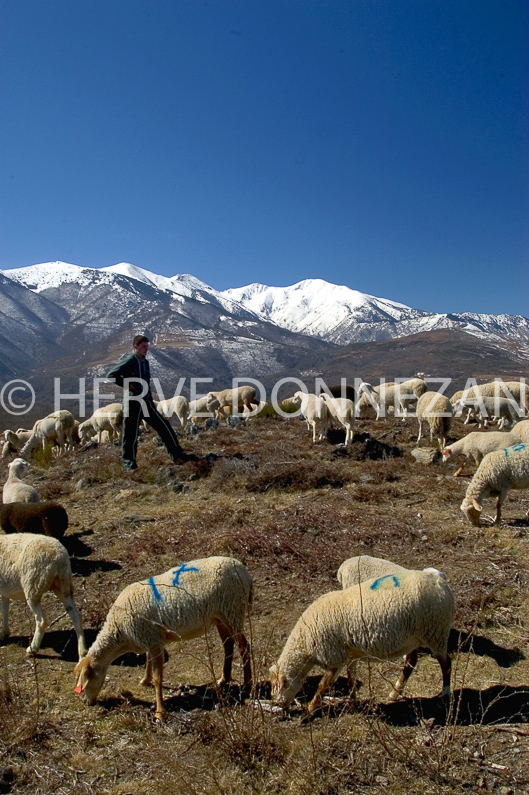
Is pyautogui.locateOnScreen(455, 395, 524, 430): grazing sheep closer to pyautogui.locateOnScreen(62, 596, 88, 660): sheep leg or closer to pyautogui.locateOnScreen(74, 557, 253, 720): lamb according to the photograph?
pyautogui.locateOnScreen(74, 557, 253, 720): lamb

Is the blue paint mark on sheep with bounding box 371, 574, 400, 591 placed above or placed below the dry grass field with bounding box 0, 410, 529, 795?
above

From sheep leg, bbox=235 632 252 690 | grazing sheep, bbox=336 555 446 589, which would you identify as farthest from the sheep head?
sheep leg, bbox=235 632 252 690

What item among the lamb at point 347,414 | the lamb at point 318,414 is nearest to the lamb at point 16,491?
the lamb at point 318,414

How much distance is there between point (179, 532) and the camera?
27.7 ft

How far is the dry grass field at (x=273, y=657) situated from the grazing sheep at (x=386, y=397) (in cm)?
686

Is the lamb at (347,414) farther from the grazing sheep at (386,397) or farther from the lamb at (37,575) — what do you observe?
the lamb at (37,575)

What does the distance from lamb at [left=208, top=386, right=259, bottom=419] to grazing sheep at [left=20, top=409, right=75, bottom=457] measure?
240 inches

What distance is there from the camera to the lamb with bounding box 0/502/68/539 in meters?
7.76

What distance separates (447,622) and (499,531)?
14.2 feet

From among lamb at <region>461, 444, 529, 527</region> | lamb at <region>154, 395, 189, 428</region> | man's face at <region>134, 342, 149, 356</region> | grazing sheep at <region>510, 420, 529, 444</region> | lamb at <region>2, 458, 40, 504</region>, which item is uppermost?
man's face at <region>134, 342, 149, 356</region>

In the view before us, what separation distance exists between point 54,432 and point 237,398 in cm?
787

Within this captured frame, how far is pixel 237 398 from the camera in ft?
72.4

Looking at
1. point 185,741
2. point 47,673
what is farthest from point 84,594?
point 185,741

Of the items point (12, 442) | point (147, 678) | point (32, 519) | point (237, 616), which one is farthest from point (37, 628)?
point (12, 442)
